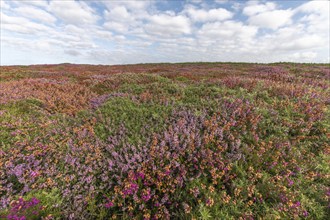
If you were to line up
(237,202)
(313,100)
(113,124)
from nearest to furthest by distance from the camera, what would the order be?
(237,202) → (113,124) → (313,100)

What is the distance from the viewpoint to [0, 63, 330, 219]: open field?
10.5 feet

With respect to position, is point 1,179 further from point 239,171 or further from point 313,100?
point 313,100

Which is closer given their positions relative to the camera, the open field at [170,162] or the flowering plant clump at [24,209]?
the flowering plant clump at [24,209]

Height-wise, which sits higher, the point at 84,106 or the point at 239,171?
the point at 84,106

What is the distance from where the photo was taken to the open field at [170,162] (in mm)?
3215

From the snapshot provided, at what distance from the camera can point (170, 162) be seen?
3.89 m

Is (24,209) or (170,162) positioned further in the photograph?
(170,162)

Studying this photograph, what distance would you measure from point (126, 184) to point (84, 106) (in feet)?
15.4

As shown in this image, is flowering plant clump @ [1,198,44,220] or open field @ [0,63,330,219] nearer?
flowering plant clump @ [1,198,44,220]

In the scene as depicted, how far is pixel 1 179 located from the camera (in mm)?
3559

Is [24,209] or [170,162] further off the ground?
[170,162]

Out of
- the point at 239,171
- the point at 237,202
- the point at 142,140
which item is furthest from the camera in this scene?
the point at 142,140

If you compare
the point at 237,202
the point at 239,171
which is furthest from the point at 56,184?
the point at 239,171

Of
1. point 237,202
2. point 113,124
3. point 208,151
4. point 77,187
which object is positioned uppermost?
point 113,124
